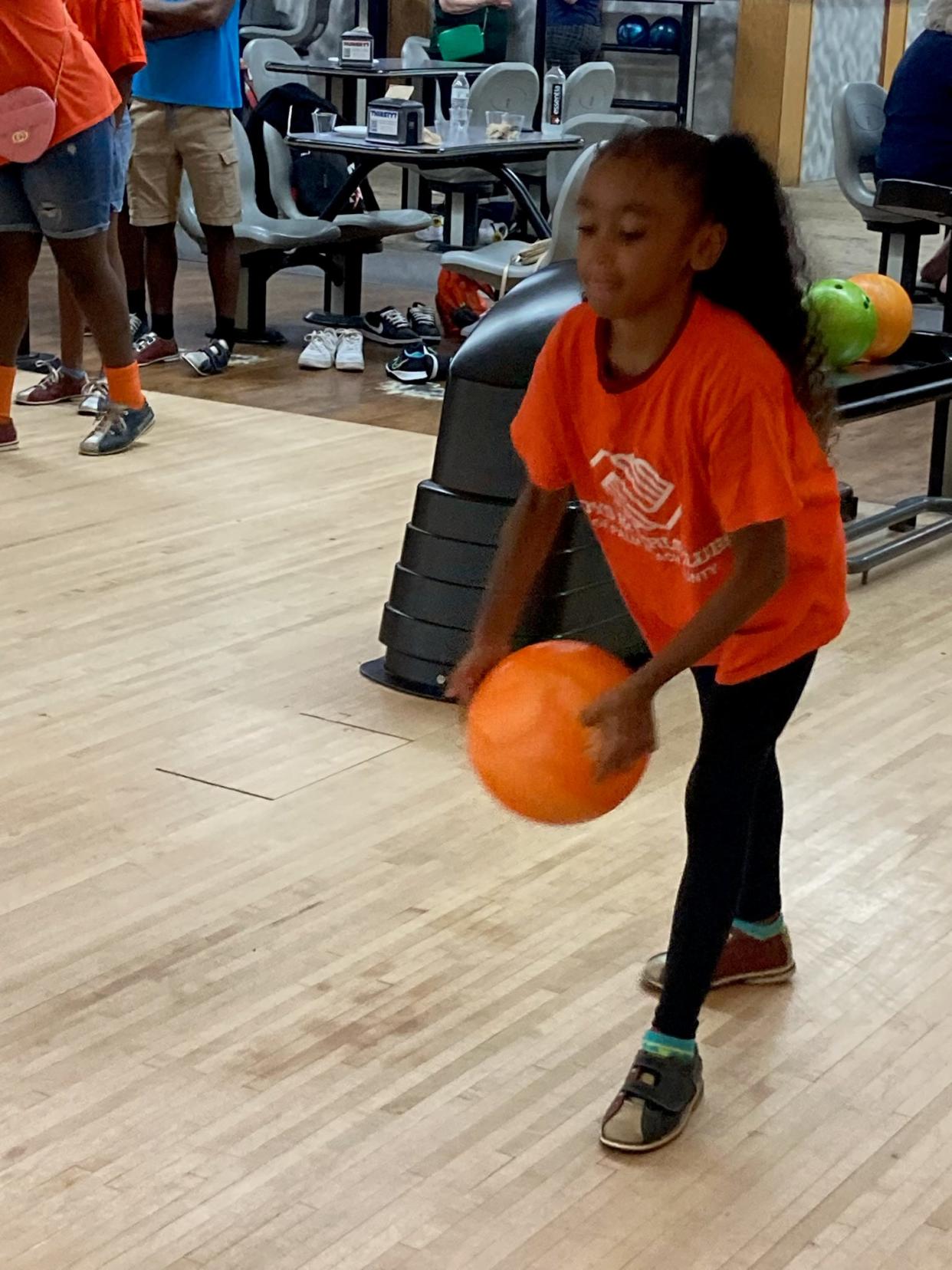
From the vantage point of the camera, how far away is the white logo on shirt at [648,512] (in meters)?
1.93

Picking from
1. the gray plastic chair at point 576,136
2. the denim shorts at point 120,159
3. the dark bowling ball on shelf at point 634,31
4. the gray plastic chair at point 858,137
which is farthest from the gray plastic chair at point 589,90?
the denim shorts at point 120,159

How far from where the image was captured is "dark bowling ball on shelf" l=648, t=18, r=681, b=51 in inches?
513

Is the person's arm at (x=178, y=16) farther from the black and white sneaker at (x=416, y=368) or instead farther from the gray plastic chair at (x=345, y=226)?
the black and white sneaker at (x=416, y=368)

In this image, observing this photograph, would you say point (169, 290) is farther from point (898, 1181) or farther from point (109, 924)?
point (898, 1181)

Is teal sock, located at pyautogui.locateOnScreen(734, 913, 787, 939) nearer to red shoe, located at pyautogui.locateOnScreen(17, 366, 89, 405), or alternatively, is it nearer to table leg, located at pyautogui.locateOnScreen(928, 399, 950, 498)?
table leg, located at pyautogui.locateOnScreen(928, 399, 950, 498)

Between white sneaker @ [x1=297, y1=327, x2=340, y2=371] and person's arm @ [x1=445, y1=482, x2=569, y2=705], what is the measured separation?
4.71m

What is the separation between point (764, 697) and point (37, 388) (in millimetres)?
4336

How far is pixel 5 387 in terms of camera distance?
5.25m

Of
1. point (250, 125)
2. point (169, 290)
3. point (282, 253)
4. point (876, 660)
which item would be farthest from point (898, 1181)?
point (250, 125)

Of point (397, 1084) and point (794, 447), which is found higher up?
point (794, 447)

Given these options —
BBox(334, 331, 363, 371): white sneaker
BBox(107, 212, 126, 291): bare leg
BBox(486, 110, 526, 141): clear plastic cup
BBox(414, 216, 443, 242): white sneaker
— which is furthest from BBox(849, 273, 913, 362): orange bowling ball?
BBox(414, 216, 443, 242): white sneaker

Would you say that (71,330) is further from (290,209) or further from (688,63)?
(688,63)

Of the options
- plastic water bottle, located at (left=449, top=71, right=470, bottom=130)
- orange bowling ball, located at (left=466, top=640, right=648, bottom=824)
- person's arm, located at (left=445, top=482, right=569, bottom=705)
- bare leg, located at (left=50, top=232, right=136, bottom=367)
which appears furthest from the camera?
plastic water bottle, located at (left=449, top=71, right=470, bottom=130)

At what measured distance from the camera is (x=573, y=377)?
2.00 meters
